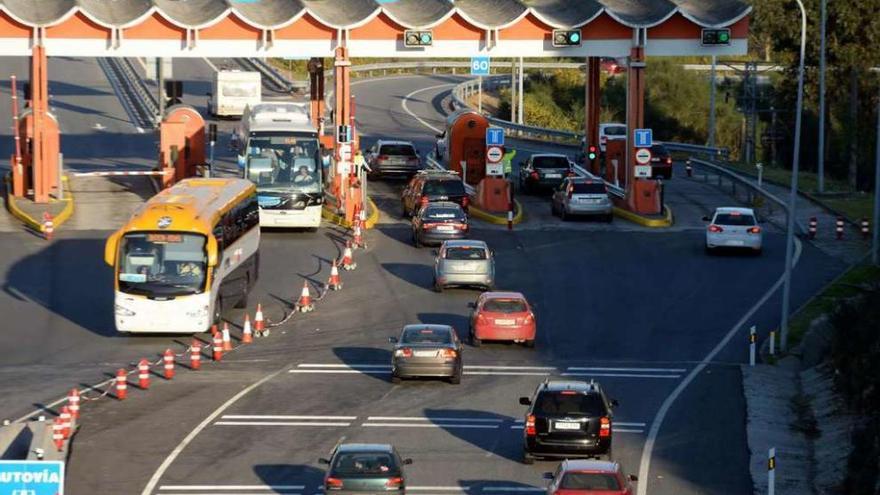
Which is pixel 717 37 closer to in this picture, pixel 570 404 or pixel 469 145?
pixel 469 145

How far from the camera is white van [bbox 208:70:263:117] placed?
3546 inches

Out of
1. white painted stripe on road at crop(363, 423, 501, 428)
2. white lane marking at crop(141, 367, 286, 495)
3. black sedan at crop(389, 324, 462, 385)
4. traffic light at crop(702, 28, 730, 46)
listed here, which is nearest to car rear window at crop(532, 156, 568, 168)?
traffic light at crop(702, 28, 730, 46)

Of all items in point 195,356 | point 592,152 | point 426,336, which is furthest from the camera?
point 592,152

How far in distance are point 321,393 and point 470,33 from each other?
88.7 feet

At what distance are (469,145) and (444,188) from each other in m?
9.82

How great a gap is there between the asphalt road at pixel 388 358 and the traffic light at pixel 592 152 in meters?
9.43

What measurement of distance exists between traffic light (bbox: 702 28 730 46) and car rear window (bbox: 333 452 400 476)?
37312 mm

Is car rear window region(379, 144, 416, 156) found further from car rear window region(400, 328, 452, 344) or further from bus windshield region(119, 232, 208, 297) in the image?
car rear window region(400, 328, 452, 344)

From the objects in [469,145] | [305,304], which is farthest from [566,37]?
[305,304]

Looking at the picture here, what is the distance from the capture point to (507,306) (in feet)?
137

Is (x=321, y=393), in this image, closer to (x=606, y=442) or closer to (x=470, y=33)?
(x=606, y=442)

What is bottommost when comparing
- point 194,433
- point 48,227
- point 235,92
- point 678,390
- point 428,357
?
point 194,433

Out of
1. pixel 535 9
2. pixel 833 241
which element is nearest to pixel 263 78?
pixel 535 9

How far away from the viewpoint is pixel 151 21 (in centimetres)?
5909
